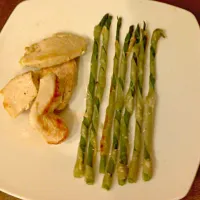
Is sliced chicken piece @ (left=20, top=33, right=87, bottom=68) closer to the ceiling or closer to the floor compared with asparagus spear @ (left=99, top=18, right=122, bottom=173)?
closer to the ceiling

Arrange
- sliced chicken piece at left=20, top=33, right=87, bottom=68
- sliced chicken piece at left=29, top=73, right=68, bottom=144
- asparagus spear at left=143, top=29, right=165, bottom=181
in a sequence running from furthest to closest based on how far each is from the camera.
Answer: sliced chicken piece at left=20, top=33, right=87, bottom=68 < sliced chicken piece at left=29, top=73, right=68, bottom=144 < asparagus spear at left=143, top=29, right=165, bottom=181

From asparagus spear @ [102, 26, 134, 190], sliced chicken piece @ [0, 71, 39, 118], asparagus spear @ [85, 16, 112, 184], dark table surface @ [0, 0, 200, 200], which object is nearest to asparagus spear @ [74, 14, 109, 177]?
asparagus spear @ [85, 16, 112, 184]

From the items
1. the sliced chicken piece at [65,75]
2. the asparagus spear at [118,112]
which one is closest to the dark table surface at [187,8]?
the asparagus spear at [118,112]

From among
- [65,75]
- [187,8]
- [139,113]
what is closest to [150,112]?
[139,113]

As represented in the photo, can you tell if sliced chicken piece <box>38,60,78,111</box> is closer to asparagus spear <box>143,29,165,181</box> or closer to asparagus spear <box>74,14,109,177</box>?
asparagus spear <box>74,14,109,177</box>

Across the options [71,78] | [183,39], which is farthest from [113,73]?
[183,39]

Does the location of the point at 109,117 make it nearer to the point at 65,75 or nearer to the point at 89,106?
the point at 89,106
